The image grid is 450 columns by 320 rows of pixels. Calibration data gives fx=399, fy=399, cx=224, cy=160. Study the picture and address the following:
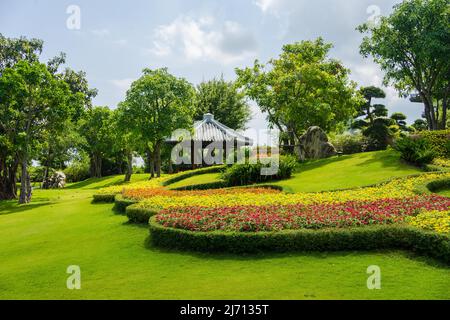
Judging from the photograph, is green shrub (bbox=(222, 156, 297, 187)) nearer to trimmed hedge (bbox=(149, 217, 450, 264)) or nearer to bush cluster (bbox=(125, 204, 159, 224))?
bush cluster (bbox=(125, 204, 159, 224))

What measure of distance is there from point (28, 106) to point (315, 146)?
20830mm

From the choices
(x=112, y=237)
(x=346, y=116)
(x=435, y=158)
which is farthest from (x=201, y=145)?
(x=112, y=237)

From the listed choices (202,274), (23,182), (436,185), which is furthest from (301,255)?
(23,182)

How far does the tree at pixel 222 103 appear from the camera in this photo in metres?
57.8

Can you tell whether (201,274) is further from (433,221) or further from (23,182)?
(23,182)

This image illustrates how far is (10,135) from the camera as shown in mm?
25359

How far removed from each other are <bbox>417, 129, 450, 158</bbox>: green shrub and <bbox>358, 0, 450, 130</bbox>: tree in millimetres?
6969

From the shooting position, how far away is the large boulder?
31.3 m

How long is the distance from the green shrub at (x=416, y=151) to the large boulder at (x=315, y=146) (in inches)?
356

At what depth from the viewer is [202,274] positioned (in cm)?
827

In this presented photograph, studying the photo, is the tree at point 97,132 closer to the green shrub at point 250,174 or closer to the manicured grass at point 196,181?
the manicured grass at point 196,181

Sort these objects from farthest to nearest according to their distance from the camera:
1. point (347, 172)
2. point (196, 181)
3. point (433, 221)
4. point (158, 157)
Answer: point (158, 157)
point (196, 181)
point (347, 172)
point (433, 221)

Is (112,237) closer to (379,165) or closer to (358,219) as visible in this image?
(358,219)

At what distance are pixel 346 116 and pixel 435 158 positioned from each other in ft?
53.2
